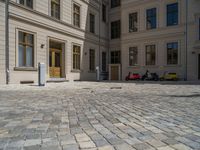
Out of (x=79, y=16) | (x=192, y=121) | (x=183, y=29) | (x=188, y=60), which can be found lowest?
(x=192, y=121)

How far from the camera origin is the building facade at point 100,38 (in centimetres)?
1538

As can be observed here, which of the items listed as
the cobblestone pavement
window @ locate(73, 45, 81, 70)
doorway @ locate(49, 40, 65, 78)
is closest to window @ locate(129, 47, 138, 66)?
window @ locate(73, 45, 81, 70)

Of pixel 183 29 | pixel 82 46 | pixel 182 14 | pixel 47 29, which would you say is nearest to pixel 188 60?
pixel 183 29

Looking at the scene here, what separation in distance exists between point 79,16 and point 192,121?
1988 centimetres

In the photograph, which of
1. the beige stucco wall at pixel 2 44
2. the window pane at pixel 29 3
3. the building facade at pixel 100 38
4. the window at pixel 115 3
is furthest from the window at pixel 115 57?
the beige stucco wall at pixel 2 44

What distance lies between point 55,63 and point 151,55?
1087 centimetres

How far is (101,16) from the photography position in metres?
26.8

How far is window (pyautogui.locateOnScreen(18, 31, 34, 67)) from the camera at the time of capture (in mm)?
15219

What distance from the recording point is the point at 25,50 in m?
15.5

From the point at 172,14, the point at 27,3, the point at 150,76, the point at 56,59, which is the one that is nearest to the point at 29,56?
the point at 56,59

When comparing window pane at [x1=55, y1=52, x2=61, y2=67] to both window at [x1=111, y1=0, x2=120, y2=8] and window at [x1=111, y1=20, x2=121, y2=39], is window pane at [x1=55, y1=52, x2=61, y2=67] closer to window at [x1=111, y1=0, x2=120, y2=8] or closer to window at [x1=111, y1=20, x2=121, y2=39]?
Result: window at [x1=111, y1=20, x2=121, y2=39]

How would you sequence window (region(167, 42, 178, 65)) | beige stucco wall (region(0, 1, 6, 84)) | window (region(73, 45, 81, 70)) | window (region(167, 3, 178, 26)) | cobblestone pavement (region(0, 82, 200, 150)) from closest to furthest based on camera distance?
cobblestone pavement (region(0, 82, 200, 150)) < beige stucco wall (region(0, 1, 6, 84)) < window (region(73, 45, 81, 70)) < window (region(167, 42, 178, 65)) < window (region(167, 3, 178, 26))

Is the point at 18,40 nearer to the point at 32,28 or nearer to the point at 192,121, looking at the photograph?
the point at 32,28

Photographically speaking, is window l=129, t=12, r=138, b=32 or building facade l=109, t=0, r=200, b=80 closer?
building facade l=109, t=0, r=200, b=80
